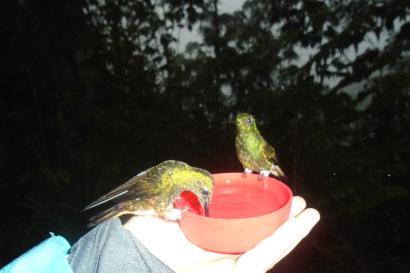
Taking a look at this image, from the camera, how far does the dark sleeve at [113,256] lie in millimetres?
1565

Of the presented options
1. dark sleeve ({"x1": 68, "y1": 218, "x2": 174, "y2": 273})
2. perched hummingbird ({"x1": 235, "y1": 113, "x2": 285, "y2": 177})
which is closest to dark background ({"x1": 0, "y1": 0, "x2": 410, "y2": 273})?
perched hummingbird ({"x1": 235, "y1": 113, "x2": 285, "y2": 177})

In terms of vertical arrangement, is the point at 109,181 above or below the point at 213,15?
below

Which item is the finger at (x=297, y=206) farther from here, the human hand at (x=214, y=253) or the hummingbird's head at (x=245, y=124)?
the hummingbird's head at (x=245, y=124)

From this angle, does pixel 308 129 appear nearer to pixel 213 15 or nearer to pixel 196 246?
pixel 196 246

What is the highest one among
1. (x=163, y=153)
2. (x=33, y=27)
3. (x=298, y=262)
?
(x=33, y=27)

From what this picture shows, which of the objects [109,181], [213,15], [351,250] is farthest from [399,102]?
[213,15]

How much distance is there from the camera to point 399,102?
454 cm

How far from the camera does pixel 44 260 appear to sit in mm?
1465

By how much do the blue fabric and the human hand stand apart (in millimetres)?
532

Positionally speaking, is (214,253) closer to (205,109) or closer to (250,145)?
(250,145)

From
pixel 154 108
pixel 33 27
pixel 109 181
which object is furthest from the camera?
pixel 154 108

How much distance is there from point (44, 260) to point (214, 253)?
2.57 ft

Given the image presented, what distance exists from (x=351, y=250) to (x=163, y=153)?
142 inches

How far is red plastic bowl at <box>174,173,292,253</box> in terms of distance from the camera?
1.64 meters
